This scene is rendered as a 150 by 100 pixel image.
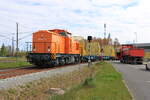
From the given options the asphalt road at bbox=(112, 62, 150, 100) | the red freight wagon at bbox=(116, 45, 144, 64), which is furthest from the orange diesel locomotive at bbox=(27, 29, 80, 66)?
the red freight wagon at bbox=(116, 45, 144, 64)

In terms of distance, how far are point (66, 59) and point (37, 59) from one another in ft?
19.2

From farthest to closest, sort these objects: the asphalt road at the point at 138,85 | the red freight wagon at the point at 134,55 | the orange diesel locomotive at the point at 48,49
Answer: the red freight wagon at the point at 134,55, the orange diesel locomotive at the point at 48,49, the asphalt road at the point at 138,85

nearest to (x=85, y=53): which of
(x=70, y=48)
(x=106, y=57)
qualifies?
(x=70, y=48)

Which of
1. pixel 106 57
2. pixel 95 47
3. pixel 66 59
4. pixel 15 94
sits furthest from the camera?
pixel 106 57

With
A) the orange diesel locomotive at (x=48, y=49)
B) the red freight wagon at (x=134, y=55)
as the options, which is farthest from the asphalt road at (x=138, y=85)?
the red freight wagon at (x=134, y=55)

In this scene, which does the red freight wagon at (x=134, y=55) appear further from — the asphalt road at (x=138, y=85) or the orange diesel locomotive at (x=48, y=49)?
the asphalt road at (x=138, y=85)

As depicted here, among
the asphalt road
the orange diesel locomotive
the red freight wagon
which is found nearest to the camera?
the asphalt road

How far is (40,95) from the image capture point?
8.80 meters

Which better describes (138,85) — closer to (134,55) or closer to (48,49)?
(48,49)

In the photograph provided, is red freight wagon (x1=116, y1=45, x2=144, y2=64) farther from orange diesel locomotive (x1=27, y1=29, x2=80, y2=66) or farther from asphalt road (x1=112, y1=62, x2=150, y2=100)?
asphalt road (x1=112, y1=62, x2=150, y2=100)

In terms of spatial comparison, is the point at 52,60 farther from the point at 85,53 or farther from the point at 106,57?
the point at 106,57

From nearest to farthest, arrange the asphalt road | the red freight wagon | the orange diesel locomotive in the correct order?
the asphalt road, the orange diesel locomotive, the red freight wagon

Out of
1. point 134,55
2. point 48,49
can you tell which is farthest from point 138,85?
point 134,55

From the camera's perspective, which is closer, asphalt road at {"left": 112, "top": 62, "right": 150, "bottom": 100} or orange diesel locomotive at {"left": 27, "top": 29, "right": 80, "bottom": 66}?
asphalt road at {"left": 112, "top": 62, "right": 150, "bottom": 100}
